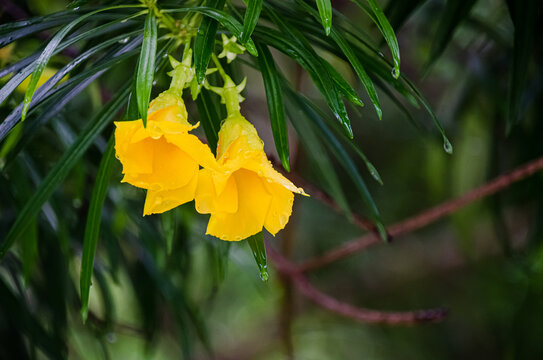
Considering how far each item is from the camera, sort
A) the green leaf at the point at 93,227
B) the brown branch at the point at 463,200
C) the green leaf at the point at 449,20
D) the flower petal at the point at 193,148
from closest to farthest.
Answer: the flower petal at the point at 193,148 → the green leaf at the point at 93,227 → the green leaf at the point at 449,20 → the brown branch at the point at 463,200

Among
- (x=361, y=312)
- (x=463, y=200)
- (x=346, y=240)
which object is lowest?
(x=346, y=240)

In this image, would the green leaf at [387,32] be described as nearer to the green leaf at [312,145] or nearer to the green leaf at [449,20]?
the green leaf at [312,145]

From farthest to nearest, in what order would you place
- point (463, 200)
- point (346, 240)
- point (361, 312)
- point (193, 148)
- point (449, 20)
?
point (346, 240) < point (361, 312) < point (463, 200) < point (449, 20) < point (193, 148)

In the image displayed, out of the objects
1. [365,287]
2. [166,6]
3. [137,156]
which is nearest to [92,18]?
[166,6]

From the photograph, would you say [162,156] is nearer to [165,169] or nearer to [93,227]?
[165,169]

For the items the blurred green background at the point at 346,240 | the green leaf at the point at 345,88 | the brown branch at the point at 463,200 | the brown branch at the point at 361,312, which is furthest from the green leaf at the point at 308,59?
the brown branch at the point at 361,312

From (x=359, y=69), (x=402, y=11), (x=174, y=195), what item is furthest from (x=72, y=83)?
(x=402, y=11)

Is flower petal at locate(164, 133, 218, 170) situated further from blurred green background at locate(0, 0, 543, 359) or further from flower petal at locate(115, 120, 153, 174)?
blurred green background at locate(0, 0, 543, 359)

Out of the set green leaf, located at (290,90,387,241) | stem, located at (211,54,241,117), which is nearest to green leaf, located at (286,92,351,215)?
green leaf, located at (290,90,387,241)
